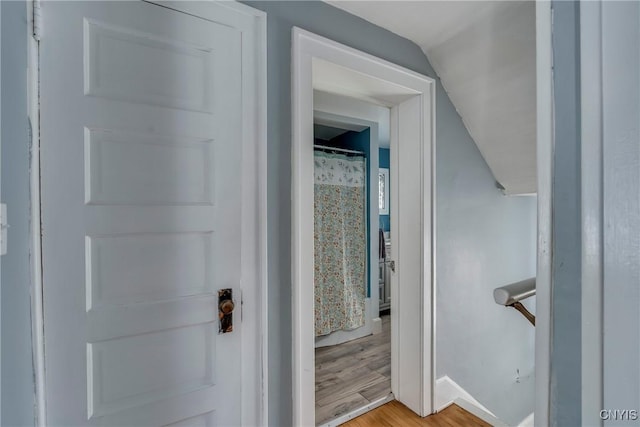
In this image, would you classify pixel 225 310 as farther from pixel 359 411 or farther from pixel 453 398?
pixel 453 398

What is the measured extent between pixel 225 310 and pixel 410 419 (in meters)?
1.34

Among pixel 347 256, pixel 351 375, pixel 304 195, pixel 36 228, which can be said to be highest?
pixel 304 195

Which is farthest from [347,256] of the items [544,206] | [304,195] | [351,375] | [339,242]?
[544,206]

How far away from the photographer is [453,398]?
5.85 ft

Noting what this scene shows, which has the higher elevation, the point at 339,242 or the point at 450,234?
the point at 450,234

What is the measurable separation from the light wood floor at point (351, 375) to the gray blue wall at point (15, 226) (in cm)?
140

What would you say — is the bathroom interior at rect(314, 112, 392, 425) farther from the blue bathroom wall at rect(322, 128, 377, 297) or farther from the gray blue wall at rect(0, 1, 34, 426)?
the gray blue wall at rect(0, 1, 34, 426)

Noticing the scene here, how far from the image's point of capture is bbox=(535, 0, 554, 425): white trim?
0.39 m

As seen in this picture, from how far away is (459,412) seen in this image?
171cm

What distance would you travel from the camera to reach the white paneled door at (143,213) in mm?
850

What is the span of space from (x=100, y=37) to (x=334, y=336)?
9.00 ft

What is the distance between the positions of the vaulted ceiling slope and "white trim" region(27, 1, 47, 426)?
117cm
